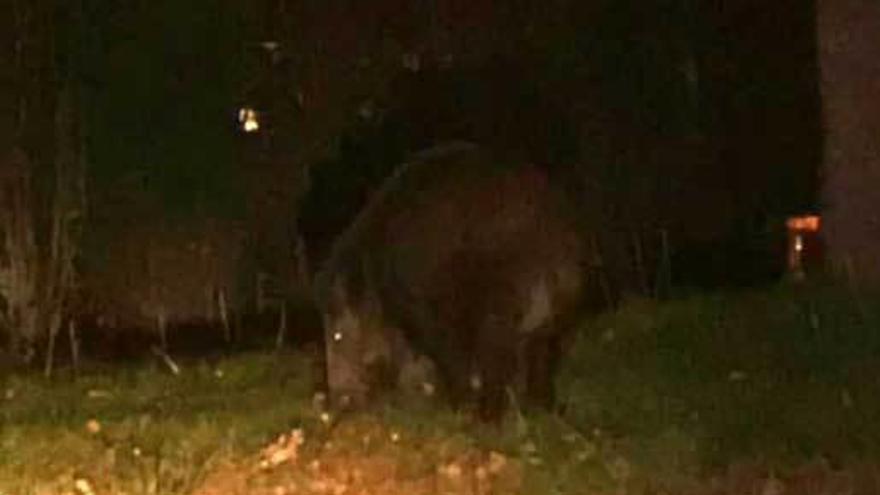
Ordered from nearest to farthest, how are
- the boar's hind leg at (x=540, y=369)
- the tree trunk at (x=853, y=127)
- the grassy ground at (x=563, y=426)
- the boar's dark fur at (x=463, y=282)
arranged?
the grassy ground at (x=563, y=426), the boar's dark fur at (x=463, y=282), the boar's hind leg at (x=540, y=369), the tree trunk at (x=853, y=127)

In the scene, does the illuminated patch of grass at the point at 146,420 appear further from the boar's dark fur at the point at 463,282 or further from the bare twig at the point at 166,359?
the boar's dark fur at the point at 463,282

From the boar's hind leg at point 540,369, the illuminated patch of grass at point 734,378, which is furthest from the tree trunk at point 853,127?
the boar's hind leg at point 540,369

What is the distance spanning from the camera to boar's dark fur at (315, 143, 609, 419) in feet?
29.9

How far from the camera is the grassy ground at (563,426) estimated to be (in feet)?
27.0

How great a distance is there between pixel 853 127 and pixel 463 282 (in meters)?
3.05

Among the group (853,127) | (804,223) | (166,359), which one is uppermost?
(853,127)

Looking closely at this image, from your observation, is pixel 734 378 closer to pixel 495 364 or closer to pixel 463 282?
pixel 495 364

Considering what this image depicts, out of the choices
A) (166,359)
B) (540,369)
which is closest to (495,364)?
(540,369)

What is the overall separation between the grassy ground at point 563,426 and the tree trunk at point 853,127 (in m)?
0.40

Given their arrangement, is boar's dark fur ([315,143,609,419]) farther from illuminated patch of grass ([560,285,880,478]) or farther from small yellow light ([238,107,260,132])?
small yellow light ([238,107,260,132])

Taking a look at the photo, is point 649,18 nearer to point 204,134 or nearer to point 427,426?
point 204,134

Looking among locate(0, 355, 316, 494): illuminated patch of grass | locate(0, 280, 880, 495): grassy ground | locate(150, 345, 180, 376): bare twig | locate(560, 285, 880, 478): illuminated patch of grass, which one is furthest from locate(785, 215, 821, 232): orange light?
locate(150, 345, 180, 376): bare twig

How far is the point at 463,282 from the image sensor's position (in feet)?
29.9

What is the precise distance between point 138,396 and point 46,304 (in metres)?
2.28
